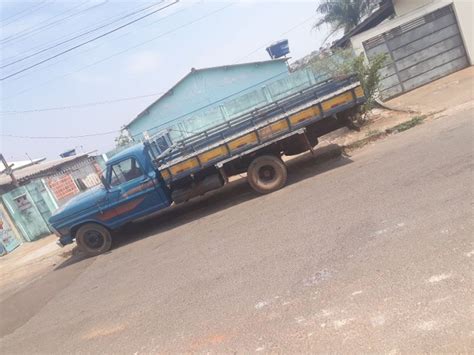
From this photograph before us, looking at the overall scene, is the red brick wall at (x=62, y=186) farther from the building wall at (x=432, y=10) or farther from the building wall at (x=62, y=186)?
the building wall at (x=432, y=10)

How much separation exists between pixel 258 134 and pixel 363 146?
317 centimetres

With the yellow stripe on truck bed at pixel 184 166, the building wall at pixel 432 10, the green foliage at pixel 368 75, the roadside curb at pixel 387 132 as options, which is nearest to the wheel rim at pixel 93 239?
the yellow stripe on truck bed at pixel 184 166

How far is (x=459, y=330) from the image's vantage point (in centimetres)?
306

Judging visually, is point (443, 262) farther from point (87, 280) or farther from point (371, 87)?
point (371, 87)

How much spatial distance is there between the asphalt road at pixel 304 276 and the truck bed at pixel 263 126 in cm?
117

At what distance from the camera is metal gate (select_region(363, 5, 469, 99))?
15.1m

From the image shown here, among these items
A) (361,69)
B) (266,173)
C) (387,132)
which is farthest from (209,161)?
(361,69)

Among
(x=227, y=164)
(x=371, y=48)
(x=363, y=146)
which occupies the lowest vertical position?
(x=363, y=146)

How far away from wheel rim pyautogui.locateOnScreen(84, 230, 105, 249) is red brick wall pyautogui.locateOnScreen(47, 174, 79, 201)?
8819mm

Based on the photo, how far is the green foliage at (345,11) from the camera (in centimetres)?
3050

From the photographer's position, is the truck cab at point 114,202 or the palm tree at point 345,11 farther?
the palm tree at point 345,11

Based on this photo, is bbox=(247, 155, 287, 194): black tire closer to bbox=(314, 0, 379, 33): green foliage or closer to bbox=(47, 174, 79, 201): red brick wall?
bbox=(47, 174, 79, 201): red brick wall

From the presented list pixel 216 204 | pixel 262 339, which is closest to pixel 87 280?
pixel 216 204

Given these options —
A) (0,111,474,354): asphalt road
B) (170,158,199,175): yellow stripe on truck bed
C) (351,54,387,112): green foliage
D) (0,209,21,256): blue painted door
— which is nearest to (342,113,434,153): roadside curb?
(0,111,474,354): asphalt road
